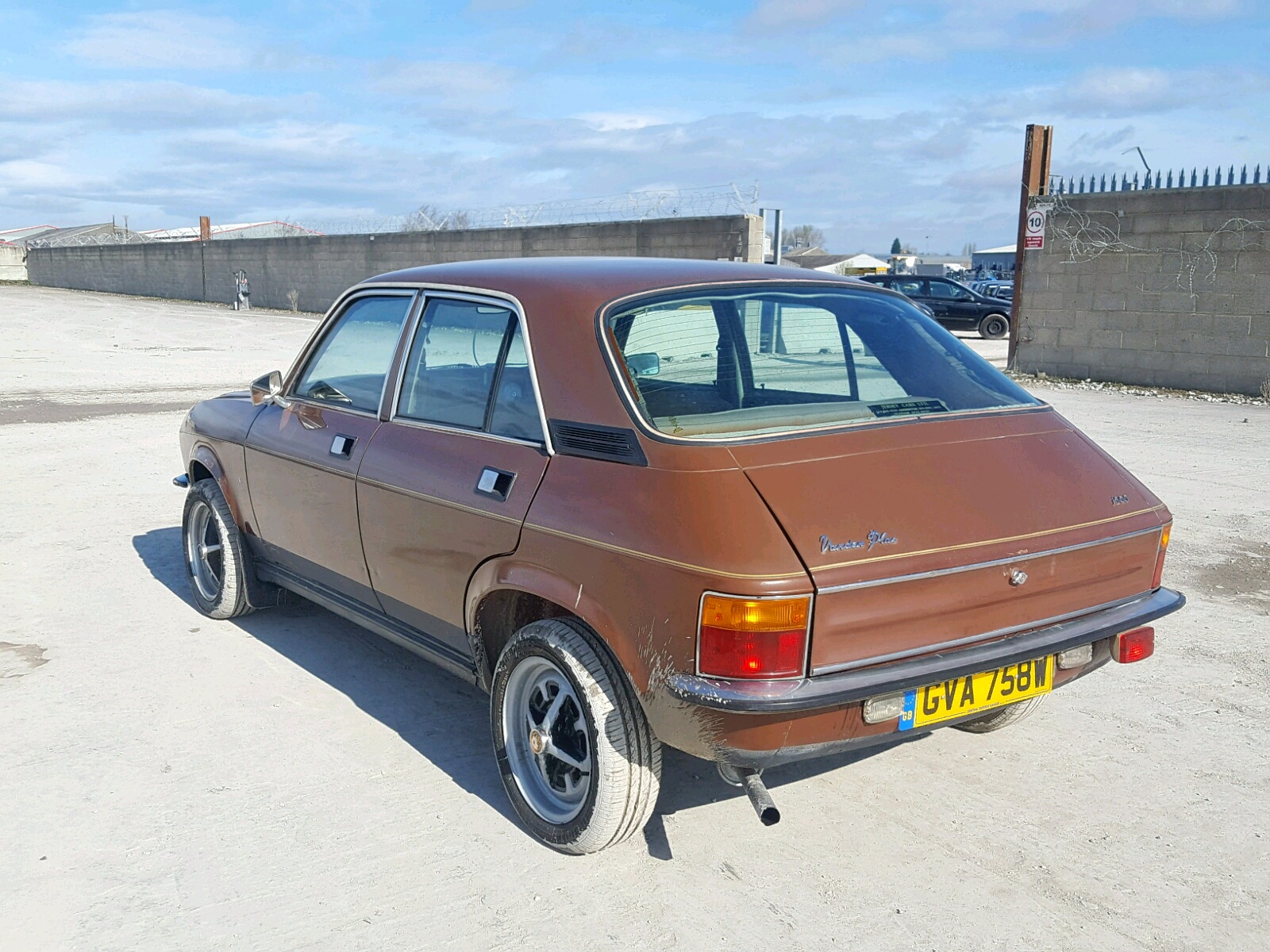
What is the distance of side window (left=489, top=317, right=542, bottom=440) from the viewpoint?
3.27 m

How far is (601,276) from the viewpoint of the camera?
11.6 feet

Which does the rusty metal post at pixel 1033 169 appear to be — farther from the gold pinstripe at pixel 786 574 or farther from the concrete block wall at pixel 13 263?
the concrete block wall at pixel 13 263

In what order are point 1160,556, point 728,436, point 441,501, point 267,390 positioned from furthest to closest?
point 267,390 → point 441,501 → point 1160,556 → point 728,436

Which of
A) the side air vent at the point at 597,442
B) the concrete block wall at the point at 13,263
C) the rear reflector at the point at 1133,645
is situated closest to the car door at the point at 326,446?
the side air vent at the point at 597,442

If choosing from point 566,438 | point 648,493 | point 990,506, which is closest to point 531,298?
point 566,438

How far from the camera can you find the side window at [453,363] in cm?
354

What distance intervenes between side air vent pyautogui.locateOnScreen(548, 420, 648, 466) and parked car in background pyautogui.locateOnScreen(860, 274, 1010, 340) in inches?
911

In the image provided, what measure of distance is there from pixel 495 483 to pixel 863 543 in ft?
3.72

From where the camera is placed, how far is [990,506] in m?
2.97

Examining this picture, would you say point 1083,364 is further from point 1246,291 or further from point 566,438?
point 566,438

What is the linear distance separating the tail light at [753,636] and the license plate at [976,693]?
37cm

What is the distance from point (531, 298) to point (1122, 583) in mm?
1980

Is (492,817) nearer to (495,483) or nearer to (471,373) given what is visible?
(495,483)

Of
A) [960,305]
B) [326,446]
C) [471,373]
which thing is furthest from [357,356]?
[960,305]
